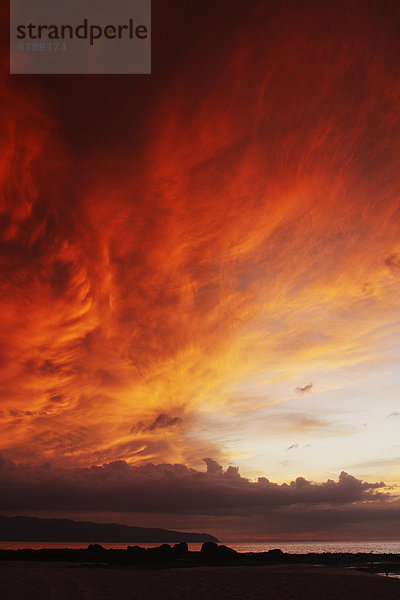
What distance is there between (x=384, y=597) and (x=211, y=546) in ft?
137

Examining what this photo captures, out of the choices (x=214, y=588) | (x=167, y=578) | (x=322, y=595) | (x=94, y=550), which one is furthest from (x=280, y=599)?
(x=94, y=550)

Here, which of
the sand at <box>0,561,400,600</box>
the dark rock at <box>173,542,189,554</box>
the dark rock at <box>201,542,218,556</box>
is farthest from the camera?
the dark rock at <box>173,542,189,554</box>

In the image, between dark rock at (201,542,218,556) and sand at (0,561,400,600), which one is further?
dark rock at (201,542,218,556)

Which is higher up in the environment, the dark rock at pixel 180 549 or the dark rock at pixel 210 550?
the dark rock at pixel 210 550

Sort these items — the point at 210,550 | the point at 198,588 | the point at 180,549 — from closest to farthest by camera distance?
the point at 198,588 → the point at 210,550 → the point at 180,549

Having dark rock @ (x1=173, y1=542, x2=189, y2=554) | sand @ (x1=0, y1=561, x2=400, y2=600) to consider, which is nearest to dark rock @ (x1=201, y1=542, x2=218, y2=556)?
dark rock @ (x1=173, y1=542, x2=189, y2=554)

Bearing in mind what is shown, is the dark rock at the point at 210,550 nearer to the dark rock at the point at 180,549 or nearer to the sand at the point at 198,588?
the dark rock at the point at 180,549

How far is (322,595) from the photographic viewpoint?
2347 centimetres

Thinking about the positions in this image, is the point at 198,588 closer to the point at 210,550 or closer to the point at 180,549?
the point at 210,550

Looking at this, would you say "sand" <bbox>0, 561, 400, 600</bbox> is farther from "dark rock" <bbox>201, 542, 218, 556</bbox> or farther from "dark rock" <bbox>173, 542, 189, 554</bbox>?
"dark rock" <bbox>173, 542, 189, 554</bbox>

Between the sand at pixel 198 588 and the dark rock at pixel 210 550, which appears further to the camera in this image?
the dark rock at pixel 210 550

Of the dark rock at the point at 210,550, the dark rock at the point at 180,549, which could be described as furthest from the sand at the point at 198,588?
the dark rock at the point at 180,549

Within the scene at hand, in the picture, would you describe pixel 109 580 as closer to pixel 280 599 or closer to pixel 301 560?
pixel 280 599

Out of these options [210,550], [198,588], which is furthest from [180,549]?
[198,588]
